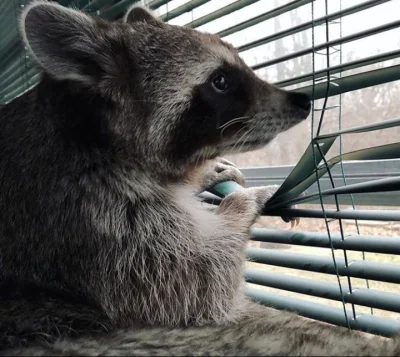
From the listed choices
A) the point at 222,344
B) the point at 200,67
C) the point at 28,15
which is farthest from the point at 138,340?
the point at 28,15

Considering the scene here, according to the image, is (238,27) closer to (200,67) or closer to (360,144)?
(200,67)

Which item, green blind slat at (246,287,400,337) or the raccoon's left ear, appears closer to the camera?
green blind slat at (246,287,400,337)

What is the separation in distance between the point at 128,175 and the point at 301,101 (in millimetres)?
728

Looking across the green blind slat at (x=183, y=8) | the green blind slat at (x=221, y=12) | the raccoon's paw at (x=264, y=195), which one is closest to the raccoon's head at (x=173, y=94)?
the raccoon's paw at (x=264, y=195)

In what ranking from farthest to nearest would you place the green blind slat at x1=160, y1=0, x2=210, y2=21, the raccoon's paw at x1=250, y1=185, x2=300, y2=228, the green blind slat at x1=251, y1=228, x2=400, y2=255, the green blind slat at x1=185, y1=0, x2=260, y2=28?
the green blind slat at x1=160, y1=0, x2=210, y2=21 → the green blind slat at x1=185, y1=0, x2=260, y2=28 → the raccoon's paw at x1=250, y1=185, x2=300, y2=228 → the green blind slat at x1=251, y1=228, x2=400, y2=255

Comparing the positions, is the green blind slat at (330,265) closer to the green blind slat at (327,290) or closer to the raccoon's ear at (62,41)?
the green blind slat at (327,290)

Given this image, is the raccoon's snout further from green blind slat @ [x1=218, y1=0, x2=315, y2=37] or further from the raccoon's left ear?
the raccoon's left ear

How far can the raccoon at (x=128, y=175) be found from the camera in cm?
178

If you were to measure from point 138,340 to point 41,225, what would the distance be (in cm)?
59

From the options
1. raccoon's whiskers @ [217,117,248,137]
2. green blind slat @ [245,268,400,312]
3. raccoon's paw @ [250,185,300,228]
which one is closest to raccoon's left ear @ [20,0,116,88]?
raccoon's whiskers @ [217,117,248,137]

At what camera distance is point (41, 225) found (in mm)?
1782

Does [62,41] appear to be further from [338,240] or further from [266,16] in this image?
[338,240]

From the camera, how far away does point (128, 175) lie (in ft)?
6.35

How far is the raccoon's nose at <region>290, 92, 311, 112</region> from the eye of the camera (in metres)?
1.93
